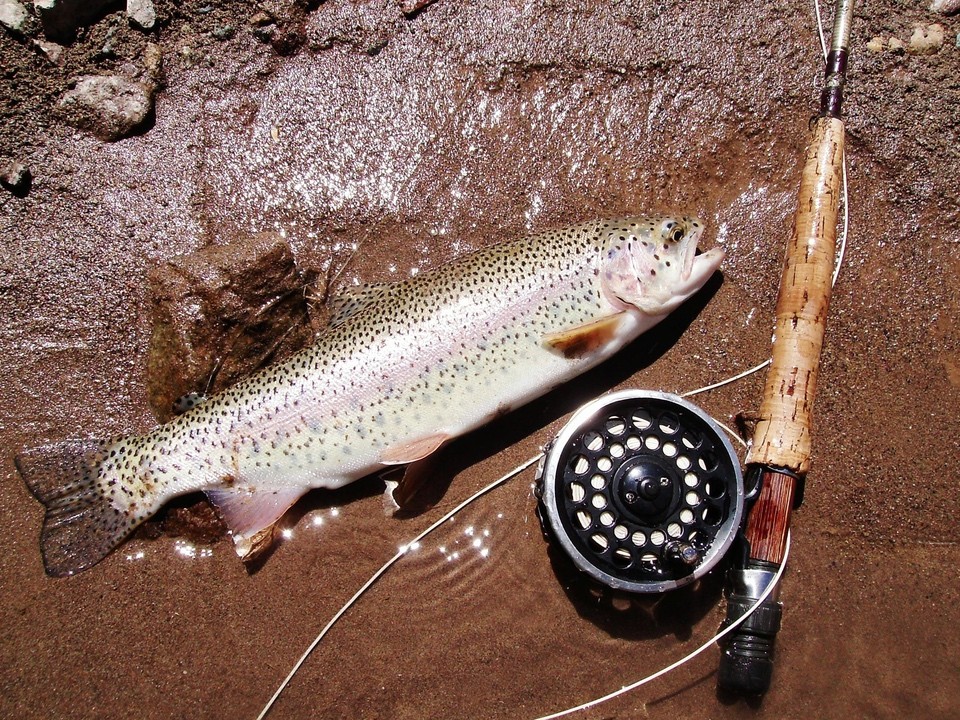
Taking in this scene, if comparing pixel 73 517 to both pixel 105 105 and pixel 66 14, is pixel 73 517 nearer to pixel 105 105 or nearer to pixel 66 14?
pixel 105 105

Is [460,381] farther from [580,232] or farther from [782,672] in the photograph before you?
[782,672]

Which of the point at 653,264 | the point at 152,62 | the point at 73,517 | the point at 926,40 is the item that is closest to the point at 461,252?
the point at 653,264

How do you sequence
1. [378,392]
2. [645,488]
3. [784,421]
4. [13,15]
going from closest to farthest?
[645,488] < [784,421] < [378,392] < [13,15]

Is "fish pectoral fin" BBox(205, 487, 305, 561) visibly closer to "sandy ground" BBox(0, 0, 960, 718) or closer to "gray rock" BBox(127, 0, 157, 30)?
"sandy ground" BBox(0, 0, 960, 718)

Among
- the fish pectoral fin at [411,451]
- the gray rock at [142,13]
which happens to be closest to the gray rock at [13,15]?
the gray rock at [142,13]

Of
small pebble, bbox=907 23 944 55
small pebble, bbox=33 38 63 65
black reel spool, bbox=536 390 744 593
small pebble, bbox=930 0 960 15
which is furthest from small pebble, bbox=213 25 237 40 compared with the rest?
small pebble, bbox=930 0 960 15

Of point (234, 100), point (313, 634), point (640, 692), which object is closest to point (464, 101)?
point (234, 100)
